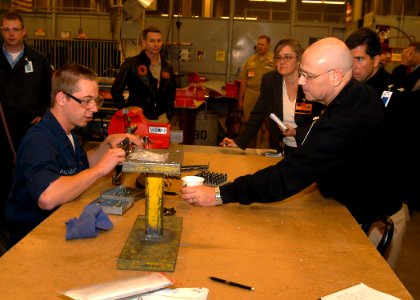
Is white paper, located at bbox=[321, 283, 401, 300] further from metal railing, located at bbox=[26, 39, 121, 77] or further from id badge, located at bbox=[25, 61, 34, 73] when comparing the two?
metal railing, located at bbox=[26, 39, 121, 77]

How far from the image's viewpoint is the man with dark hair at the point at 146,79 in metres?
3.81

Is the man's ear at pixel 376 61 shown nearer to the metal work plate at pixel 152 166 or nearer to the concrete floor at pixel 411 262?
the concrete floor at pixel 411 262

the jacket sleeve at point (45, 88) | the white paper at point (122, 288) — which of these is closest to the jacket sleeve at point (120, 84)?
the jacket sleeve at point (45, 88)

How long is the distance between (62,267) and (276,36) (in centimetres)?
766

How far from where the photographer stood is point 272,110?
10.9 ft

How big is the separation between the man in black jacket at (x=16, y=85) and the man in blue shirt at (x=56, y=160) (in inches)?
70.7

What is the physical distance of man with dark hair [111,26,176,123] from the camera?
3.81m

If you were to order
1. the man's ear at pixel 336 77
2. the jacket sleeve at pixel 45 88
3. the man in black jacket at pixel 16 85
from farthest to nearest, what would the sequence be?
1. the jacket sleeve at pixel 45 88
2. the man in black jacket at pixel 16 85
3. the man's ear at pixel 336 77

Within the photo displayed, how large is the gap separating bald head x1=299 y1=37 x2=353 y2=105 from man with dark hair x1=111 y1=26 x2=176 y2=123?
202 centimetres

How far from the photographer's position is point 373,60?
8.57 feet

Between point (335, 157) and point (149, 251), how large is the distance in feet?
2.76

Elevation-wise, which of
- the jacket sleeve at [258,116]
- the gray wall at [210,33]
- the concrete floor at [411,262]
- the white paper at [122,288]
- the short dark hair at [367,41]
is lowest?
the concrete floor at [411,262]

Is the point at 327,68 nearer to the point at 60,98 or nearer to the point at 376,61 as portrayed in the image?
the point at 376,61

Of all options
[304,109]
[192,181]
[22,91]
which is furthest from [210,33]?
[192,181]
